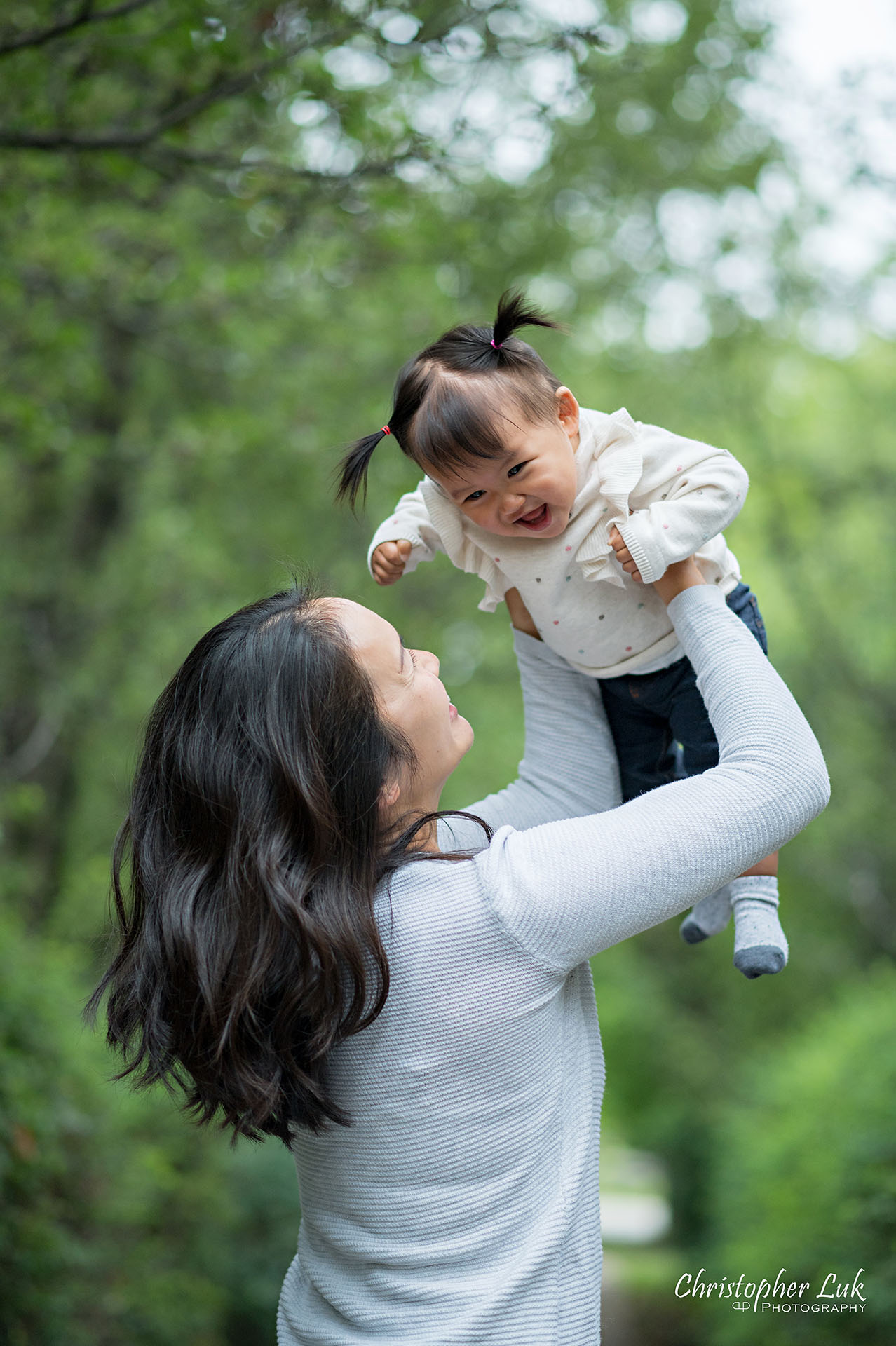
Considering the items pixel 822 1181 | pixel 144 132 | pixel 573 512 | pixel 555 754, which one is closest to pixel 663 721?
pixel 555 754

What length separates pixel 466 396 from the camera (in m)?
2.11

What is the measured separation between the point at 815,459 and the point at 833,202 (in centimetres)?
361

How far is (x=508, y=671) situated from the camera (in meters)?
12.0

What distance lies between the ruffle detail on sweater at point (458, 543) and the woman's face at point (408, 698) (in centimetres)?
36

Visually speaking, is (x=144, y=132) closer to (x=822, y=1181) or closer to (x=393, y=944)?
(x=393, y=944)

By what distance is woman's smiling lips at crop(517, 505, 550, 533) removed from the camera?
2.15 meters

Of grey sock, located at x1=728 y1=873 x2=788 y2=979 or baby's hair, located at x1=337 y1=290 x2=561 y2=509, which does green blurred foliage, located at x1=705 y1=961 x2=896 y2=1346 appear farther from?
baby's hair, located at x1=337 y1=290 x2=561 y2=509

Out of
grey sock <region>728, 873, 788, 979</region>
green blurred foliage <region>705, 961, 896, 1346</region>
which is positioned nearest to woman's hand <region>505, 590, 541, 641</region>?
grey sock <region>728, 873, 788, 979</region>

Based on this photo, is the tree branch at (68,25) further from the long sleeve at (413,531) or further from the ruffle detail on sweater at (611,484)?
the ruffle detail on sweater at (611,484)

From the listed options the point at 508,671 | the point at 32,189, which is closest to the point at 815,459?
the point at 508,671

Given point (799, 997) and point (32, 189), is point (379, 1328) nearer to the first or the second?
point (32, 189)

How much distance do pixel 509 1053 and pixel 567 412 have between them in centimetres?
116

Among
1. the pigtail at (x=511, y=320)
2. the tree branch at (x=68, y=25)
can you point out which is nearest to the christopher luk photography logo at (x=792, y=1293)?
the pigtail at (x=511, y=320)

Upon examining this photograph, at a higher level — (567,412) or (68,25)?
(68,25)
